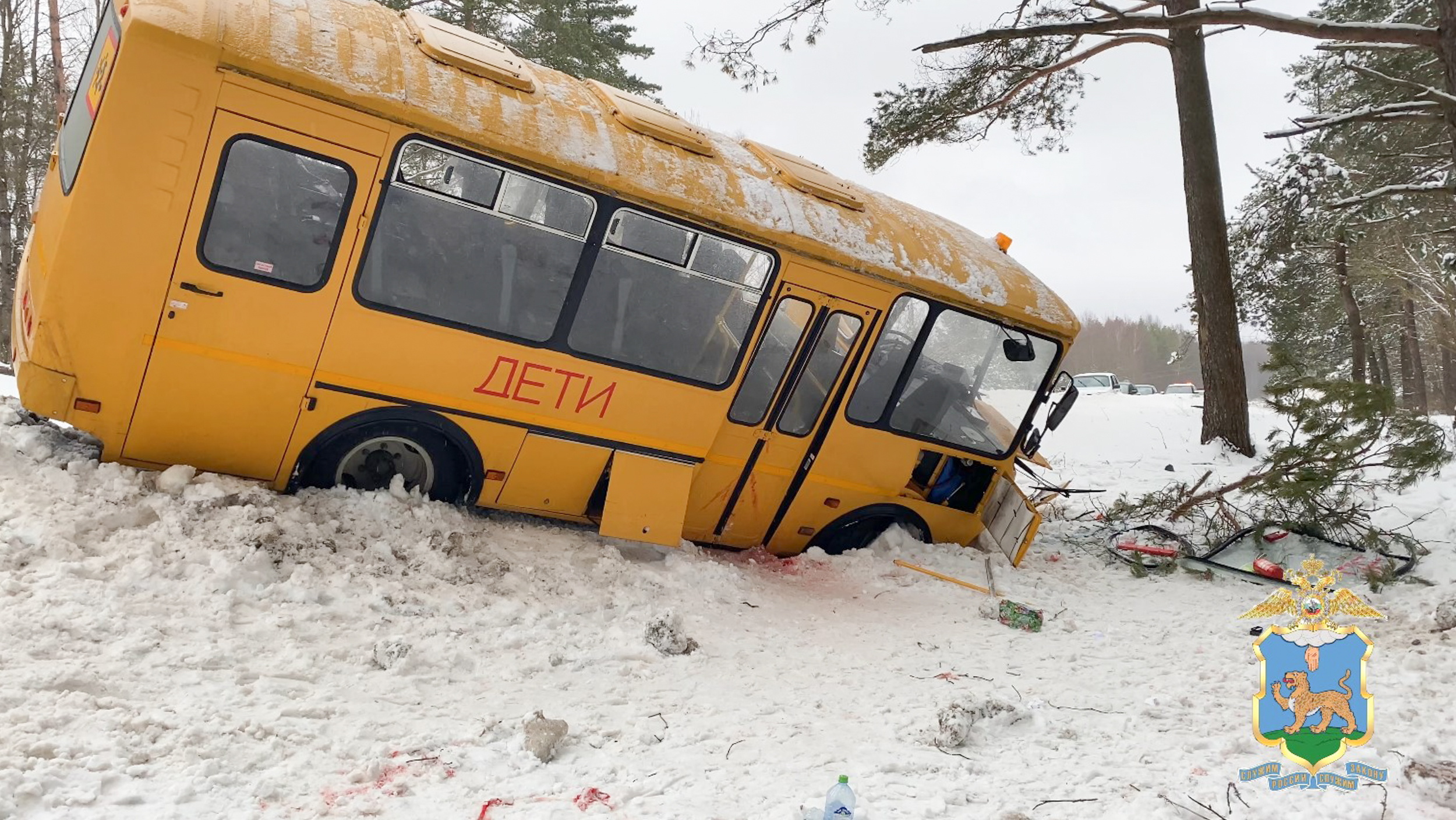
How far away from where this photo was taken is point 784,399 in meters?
6.29

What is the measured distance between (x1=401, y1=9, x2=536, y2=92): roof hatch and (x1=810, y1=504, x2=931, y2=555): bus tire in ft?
13.3

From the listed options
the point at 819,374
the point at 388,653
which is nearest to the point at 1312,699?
the point at 819,374

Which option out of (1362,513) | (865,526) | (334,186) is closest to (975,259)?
(865,526)

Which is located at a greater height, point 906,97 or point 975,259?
point 906,97

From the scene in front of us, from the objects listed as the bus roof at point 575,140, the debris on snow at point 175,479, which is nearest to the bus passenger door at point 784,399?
the bus roof at point 575,140

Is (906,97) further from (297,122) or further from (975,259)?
(297,122)

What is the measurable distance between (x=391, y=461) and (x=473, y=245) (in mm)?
1528

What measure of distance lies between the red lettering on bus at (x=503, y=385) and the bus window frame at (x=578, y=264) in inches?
4.5

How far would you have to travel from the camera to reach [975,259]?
695 centimetres

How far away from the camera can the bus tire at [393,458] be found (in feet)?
16.9

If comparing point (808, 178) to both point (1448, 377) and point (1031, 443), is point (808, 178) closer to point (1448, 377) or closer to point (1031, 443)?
point (1031, 443)

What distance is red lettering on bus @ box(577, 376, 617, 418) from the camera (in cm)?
553

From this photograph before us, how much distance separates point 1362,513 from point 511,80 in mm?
7505

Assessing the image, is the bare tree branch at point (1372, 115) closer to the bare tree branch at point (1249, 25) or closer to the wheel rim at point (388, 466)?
the bare tree branch at point (1249, 25)
